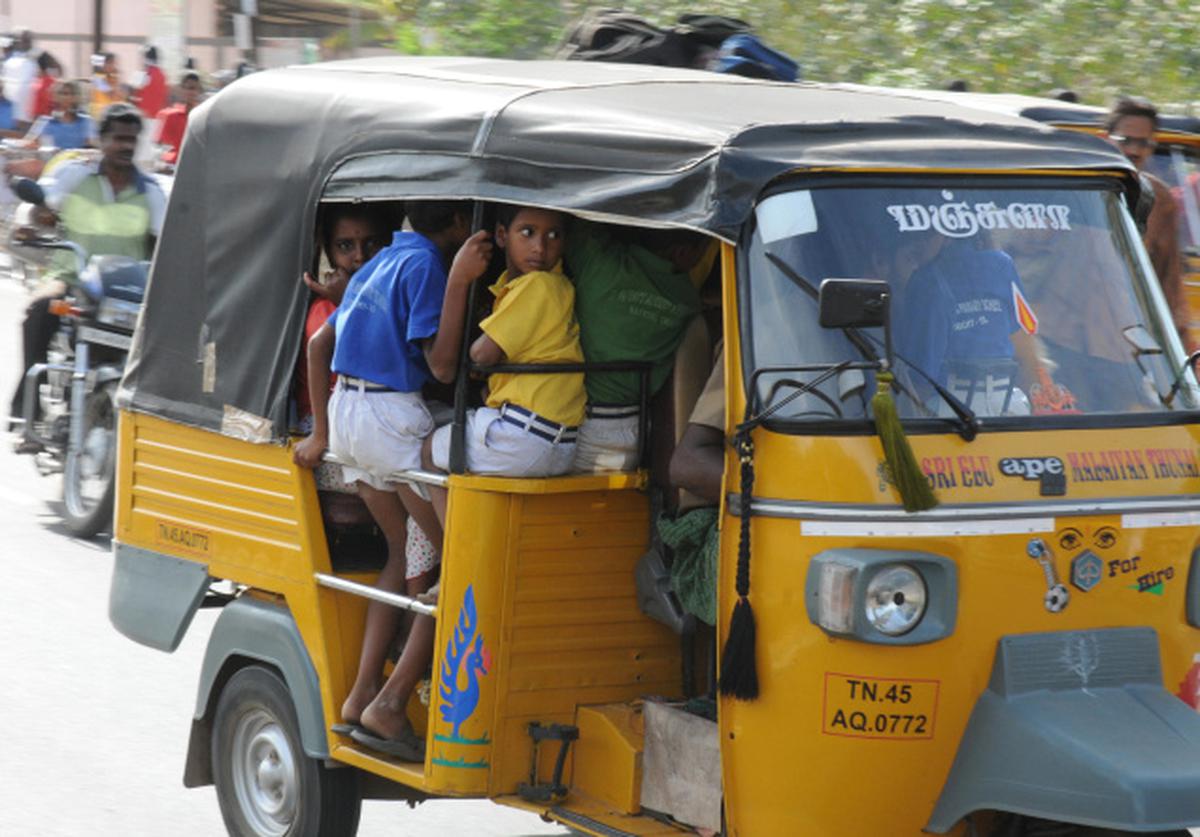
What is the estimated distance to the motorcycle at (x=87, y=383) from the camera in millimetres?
10430

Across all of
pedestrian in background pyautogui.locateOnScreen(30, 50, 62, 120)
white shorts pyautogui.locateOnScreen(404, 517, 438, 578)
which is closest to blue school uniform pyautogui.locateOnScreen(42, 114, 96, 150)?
pedestrian in background pyautogui.locateOnScreen(30, 50, 62, 120)

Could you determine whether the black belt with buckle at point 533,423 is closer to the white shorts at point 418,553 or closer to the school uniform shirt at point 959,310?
the white shorts at point 418,553

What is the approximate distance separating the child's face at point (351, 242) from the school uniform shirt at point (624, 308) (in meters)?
0.81

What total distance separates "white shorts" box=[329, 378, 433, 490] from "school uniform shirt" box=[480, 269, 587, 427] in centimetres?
26

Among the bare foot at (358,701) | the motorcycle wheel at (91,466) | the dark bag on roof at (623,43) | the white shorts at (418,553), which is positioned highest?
the dark bag on roof at (623,43)

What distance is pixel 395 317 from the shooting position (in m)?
5.31

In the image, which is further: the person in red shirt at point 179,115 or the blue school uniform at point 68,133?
the blue school uniform at point 68,133

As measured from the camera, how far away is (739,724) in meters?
4.53

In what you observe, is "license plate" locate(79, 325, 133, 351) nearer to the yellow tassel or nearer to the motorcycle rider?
the motorcycle rider

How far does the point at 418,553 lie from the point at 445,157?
111cm

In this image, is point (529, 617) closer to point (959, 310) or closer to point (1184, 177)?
point (959, 310)

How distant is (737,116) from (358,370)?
1.27 m

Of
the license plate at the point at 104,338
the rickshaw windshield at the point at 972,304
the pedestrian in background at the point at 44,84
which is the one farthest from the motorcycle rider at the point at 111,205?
the pedestrian in background at the point at 44,84

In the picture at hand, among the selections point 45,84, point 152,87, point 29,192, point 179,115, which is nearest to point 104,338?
point 29,192
